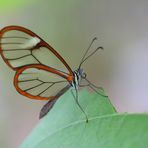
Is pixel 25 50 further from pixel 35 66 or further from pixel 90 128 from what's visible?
pixel 90 128

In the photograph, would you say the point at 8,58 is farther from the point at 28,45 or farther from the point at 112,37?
the point at 112,37

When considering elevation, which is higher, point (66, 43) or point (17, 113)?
point (66, 43)

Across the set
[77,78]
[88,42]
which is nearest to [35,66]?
[77,78]

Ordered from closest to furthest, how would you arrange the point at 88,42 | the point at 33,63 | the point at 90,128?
the point at 90,128, the point at 33,63, the point at 88,42

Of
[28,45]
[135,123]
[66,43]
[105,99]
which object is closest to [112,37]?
[66,43]

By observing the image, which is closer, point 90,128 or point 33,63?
point 90,128

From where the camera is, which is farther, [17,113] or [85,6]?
[85,6]

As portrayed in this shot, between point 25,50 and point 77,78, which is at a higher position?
point 25,50
